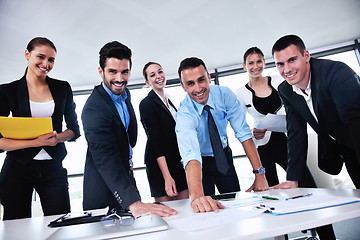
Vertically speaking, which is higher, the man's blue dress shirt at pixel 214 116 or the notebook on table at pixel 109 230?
the man's blue dress shirt at pixel 214 116

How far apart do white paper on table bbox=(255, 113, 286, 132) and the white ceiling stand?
222cm

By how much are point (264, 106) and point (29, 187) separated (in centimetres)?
196

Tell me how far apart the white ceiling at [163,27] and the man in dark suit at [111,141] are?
2.07 meters

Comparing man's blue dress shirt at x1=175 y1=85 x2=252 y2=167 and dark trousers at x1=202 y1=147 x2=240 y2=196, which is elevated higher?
man's blue dress shirt at x1=175 y1=85 x2=252 y2=167

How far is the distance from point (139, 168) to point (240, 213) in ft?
14.2

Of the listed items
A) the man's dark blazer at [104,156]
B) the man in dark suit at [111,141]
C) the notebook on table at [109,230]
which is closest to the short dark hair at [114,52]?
the man in dark suit at [111,141]

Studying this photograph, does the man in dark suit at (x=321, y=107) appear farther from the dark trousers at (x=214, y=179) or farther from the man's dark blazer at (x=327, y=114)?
the dark trousers at (x=214, y=179)

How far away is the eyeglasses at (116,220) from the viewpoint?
806 millimetres

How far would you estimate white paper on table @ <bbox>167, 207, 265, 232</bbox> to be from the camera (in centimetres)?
70

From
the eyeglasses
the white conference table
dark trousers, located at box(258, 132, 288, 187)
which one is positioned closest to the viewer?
the white conference table

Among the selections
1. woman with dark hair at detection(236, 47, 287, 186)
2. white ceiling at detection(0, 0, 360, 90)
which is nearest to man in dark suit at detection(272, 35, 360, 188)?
woman with dark hair at detection(236, 47, 287, 186)

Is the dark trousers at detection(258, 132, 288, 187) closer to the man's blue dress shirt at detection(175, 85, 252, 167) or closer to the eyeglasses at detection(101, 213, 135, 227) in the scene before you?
the man's blue dress shirt at detection(175, 85, 252, 167)

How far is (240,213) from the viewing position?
2.68ft

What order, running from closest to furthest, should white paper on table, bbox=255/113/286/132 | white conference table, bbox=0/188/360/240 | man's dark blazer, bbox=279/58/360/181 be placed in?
1. white conference table, bbox=0/188/360/240
2. man's dark blazer, bbox=279/58/360/181
3. white paper on table, bbox=255/113/286/132
